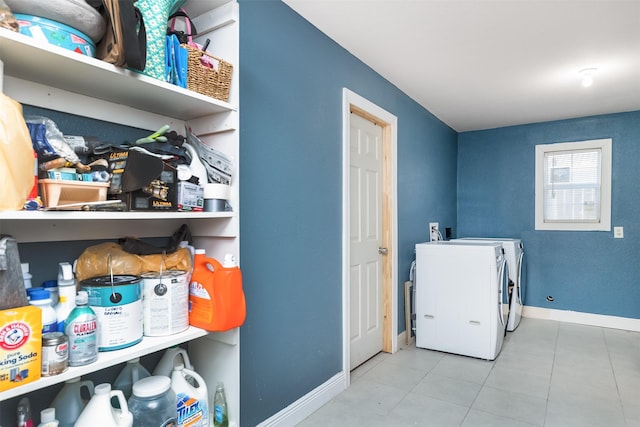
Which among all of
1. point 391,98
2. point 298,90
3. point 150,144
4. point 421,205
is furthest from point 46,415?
point 421,205

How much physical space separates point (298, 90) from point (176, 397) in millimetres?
1660

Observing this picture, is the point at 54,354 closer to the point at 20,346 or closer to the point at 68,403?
the point at 20,346

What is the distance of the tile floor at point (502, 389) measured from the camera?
2217 mm

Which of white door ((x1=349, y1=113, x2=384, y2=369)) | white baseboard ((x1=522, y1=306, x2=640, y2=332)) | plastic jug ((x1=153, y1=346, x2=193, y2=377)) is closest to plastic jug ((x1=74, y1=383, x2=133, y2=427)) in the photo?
plastic jug ((x1=153, y1=346, x2=193, y2=377))

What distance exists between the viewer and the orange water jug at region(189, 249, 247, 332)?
1.25 m

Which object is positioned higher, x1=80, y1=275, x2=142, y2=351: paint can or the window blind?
the window blind

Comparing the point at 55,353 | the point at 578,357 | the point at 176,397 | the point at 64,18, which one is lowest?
the point at 578,357

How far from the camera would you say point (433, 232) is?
4.24 m

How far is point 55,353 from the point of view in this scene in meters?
0.90

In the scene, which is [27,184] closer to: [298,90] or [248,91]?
[248,91]

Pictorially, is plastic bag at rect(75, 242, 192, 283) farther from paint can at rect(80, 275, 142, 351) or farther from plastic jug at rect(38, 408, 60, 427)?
plastic jug at rect(38, 408, 60, 427)

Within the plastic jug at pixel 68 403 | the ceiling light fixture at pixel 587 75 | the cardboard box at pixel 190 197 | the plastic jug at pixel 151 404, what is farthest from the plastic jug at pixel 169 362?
the ceiling light fixture at pixel 587 75

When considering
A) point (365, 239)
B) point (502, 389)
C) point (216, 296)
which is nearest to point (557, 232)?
Result: point (502, 389)

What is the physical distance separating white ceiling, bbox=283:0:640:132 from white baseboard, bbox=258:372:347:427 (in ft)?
7.34
